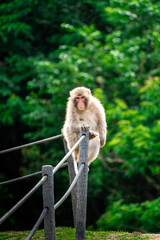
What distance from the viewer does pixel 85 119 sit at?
13.5 ft

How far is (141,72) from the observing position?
25.8ft

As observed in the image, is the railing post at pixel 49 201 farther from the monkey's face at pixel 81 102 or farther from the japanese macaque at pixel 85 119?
the monkey's face at pixel 81 102

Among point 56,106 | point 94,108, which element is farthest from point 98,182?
point 94,108

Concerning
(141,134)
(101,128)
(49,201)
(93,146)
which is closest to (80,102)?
(101,128)

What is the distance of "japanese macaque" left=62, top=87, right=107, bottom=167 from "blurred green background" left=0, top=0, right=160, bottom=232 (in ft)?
6.70

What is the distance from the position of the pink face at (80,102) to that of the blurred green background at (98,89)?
7.41 feet

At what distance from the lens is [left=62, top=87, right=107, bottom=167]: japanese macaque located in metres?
3.99

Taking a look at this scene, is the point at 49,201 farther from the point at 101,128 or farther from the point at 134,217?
the point at 134,217

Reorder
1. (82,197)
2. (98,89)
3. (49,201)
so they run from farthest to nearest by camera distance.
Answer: (98,89) < (82,197) < (49,201)

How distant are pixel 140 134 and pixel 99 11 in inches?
174

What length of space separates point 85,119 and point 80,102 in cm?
24

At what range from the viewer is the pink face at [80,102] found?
3986 mm

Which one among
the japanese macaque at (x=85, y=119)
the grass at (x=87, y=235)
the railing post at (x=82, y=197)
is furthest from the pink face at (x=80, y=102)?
the grass at (x=87, y=235)


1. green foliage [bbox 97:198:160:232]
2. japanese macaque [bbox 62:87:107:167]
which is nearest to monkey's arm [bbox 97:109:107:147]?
japanese macaque [bbox 62:87:107:167]
